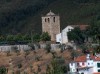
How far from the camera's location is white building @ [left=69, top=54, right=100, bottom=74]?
275 feet

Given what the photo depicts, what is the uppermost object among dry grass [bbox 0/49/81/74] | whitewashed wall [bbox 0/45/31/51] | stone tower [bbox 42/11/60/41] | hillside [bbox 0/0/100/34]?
hillside [bbox 0/0/100/34]

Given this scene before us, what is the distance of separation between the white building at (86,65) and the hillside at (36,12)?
6119 cm

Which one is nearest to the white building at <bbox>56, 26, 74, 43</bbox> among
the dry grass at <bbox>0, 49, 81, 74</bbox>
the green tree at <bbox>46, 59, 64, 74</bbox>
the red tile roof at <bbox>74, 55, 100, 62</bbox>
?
the dry grass at <bbox>0, 49, 81, 74</bbox>

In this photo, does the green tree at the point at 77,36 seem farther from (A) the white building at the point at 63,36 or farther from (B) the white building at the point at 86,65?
(B) the white building at the point at 86,65

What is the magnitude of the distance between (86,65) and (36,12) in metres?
84.3

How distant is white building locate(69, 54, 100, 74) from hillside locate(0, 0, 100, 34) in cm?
6119

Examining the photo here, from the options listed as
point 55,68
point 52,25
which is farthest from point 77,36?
point 55,68

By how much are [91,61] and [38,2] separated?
280 feet

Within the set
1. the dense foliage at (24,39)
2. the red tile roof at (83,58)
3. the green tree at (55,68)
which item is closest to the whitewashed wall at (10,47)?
the dense foliage at (24,39)

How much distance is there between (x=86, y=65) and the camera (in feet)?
278

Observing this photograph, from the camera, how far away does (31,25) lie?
160 m

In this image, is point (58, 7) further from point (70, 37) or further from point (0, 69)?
point (0, 69)

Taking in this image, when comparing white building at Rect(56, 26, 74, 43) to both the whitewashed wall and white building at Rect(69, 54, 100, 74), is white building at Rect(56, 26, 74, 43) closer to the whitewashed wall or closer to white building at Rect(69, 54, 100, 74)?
the whitewashed wall

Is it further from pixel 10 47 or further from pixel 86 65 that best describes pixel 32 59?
pixel 86 65
